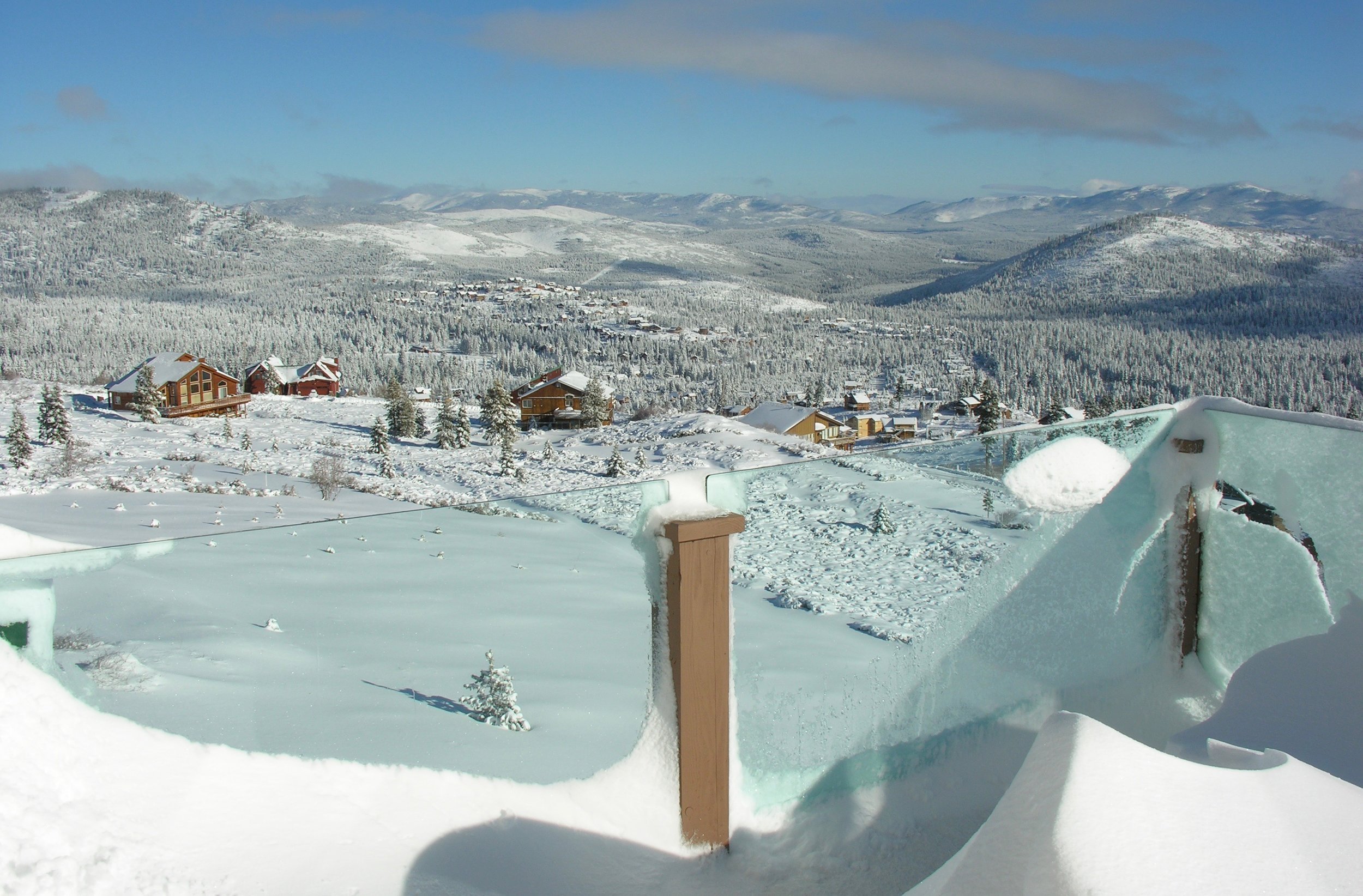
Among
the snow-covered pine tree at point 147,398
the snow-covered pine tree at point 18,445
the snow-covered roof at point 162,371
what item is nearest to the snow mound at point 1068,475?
the snow-covered pine tree at point 18,445

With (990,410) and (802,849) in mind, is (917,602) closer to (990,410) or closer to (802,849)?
(802,849)

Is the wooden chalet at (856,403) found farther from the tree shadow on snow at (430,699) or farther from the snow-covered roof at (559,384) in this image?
the tree shadow on snow at (430,699)

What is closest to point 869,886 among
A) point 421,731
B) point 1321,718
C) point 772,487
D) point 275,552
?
point 772,487

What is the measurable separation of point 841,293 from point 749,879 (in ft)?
432

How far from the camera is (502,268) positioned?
126 metres

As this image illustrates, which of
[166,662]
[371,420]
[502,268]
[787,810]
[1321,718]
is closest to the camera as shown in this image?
[166,662]

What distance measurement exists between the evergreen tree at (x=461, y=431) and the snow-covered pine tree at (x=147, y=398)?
362 inches

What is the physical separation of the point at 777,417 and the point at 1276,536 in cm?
2696

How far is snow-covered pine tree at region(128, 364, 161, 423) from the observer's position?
2597 centimetres

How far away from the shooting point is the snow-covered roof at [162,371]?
28.8 meters

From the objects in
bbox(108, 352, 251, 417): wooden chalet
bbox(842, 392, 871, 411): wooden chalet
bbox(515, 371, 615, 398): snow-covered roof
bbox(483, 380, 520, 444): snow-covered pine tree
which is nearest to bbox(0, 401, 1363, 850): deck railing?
bbox(483, 380, 520, 444): snow-covered pine tree

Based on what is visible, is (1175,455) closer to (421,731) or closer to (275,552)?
(421,731)

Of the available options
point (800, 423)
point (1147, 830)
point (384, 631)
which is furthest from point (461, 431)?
point (1147, 830)

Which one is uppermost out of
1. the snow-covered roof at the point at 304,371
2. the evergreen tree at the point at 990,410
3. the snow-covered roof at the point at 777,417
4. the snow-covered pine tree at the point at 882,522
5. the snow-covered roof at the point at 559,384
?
the snow-covered pine tree at the point at 882,522
